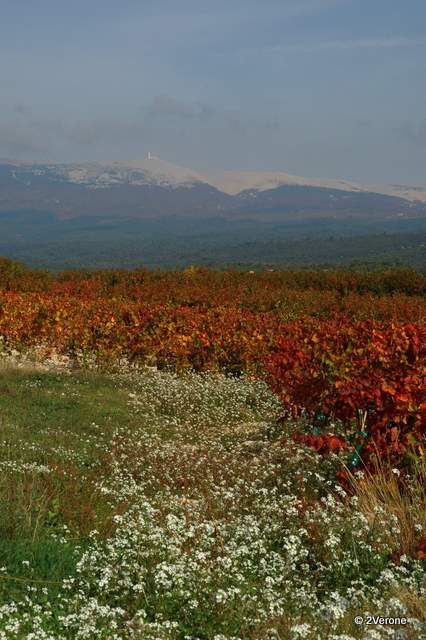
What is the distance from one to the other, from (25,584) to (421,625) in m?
2.33

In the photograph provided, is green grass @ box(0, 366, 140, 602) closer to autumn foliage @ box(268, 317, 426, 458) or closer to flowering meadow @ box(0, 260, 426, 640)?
flowering meadow @ box(0, 260, 426, 640)

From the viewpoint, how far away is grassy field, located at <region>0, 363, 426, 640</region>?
13.5ft

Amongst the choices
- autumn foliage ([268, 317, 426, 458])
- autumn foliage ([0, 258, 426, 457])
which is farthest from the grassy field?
autumn foliage ([0, 258, 426, 457])

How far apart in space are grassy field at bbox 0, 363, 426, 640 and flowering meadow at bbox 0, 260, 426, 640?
0.07 feet

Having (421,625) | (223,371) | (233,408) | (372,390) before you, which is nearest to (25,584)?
(421,625)

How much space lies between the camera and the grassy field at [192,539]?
162 inches

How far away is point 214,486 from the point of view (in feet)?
21.9

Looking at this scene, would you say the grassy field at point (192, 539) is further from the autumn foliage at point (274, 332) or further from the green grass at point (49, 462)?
the autumn foliage at point (274, 332)

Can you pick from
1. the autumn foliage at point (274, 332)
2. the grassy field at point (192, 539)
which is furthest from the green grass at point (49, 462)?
the autumn foliage at point (274, 332)

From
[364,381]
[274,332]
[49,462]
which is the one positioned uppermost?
[364,381]

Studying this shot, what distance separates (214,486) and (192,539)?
131 centimetres

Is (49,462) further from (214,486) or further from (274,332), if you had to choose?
(274,332)

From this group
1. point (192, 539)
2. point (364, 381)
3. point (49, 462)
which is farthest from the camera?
point (364, 381)

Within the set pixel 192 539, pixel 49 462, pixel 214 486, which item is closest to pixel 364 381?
pixel 214 486
